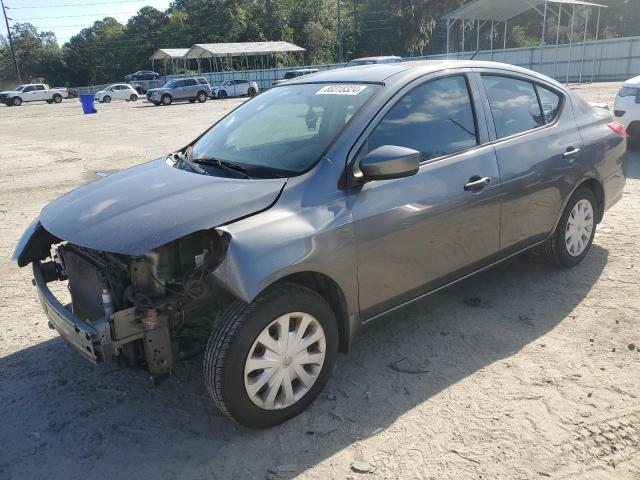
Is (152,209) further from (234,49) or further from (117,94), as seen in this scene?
(234,49)

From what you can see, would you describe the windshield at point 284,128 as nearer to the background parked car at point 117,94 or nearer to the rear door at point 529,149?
the rear door at point 529,149

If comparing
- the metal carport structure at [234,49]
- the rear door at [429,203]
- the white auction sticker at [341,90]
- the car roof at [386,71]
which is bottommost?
the rear door at [429,203]

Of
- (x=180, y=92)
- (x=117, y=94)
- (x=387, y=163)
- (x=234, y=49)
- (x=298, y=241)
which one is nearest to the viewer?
(x=298, y=241)

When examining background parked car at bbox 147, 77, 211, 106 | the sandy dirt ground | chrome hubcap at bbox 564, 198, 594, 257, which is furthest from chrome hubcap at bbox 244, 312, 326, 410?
background parked car at bbox 147, 77, 211, 106

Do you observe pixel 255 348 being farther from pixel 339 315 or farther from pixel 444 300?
pixel 444 300

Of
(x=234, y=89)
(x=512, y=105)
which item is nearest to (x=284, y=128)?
(x=512, y=105)

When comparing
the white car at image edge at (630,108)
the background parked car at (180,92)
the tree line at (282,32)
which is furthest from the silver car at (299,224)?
the tree line at (282,32)

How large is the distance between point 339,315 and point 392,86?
142cm

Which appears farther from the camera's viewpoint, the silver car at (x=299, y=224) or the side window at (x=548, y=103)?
the side window at (x=548, y=103)

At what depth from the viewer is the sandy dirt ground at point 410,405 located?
266 cm

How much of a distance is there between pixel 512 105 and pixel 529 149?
1.17 ft

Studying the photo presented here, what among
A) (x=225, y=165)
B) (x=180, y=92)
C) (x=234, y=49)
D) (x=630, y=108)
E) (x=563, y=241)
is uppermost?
(x=234, y=49)

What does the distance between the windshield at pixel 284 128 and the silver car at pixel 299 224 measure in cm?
2

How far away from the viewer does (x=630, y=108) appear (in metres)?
9.27
